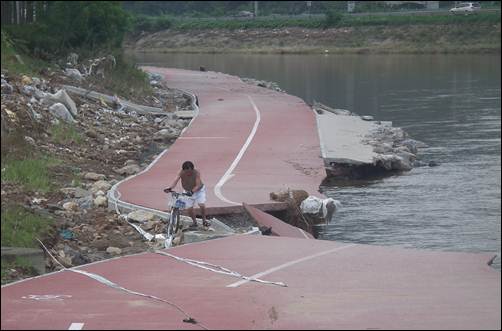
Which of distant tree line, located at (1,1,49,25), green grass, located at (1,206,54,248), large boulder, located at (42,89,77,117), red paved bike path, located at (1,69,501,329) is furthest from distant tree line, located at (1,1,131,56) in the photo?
green grass, located at (1,206,54,248)

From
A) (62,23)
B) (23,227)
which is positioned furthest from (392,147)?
(23,227)

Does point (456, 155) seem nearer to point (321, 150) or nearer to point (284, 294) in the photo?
point (321, 150)

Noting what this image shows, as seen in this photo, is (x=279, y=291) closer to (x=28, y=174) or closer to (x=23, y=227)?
(x=23, y=227)

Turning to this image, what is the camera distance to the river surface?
1883 centimetres

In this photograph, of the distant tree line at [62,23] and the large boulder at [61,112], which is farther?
the distant tree line at [62,23]

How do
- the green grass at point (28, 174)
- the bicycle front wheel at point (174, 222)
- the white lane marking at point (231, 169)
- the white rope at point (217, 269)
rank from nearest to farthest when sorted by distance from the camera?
1. the white rope at point (217, 269)
2. the bicycle front wheel at point (174, 222)
3. the green grass at point (28, 174)
4. the white lane marking at point (231, 169)

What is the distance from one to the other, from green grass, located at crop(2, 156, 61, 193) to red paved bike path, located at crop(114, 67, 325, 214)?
4.86 feet

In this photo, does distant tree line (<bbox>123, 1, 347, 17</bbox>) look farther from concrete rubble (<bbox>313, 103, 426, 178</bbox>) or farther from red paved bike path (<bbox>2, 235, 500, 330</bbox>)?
red paved bike path (<bbox>2, 235, 500, 330</bbox>)

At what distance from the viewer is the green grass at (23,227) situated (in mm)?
14756

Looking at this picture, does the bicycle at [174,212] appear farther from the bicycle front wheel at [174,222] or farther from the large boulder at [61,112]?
the large boulder at [61,112]

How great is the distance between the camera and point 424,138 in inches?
1334

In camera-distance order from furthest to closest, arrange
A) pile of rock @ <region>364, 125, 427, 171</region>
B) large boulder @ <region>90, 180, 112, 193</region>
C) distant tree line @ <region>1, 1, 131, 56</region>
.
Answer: distant tree line @ <region>1, 1, 131, 56</region> → pile of rock @ <region>364, 125, 427, 171</region> → large boulder @ <region>90, 180, 112, 193</region>

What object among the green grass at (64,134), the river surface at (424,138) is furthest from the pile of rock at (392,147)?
the green grass at (64,134)

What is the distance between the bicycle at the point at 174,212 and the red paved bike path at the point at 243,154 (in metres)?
1.36
